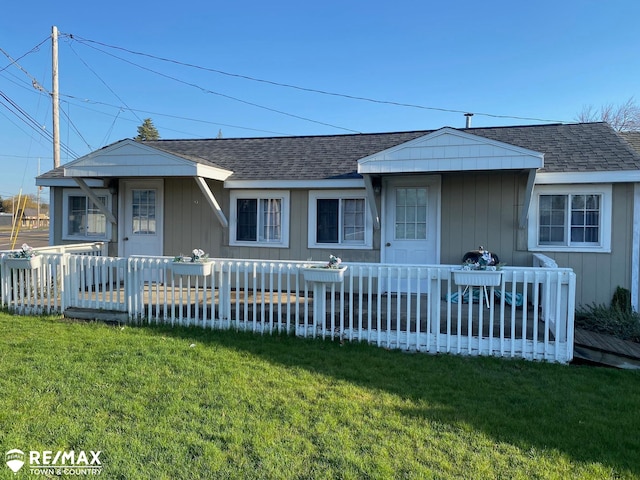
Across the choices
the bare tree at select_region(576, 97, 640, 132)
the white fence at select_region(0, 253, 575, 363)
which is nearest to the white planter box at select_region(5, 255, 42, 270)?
the white fence at select_region(0, 253, 575, 363)

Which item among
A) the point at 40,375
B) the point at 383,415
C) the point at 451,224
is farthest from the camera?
the point at 451,224

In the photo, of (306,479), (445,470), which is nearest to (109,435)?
(306,479)

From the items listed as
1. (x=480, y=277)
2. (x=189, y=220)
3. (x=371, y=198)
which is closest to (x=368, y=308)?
(x=480, y=277)

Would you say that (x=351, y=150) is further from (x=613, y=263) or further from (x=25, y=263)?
(x=25, y=263)

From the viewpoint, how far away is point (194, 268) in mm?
5832

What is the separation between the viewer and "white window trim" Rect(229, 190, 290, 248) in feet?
27.3

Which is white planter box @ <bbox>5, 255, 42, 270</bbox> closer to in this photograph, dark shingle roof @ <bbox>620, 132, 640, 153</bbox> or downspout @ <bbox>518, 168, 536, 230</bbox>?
downspout @ <bbox>518, 168, 536, 230</bbox>

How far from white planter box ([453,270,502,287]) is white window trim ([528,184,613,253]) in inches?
105

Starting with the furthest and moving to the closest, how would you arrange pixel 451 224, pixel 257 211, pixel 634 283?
1. pixel 257 211
2. pixel 451 224
3. pixel 634 283

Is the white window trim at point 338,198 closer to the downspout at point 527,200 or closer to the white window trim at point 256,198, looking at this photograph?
the white window trim at point 256,198

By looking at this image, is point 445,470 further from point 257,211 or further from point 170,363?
point 257,211

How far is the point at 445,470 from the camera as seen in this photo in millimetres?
2570

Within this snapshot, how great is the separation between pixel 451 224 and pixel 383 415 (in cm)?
500

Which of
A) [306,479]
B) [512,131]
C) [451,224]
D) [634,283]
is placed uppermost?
[512,131]
